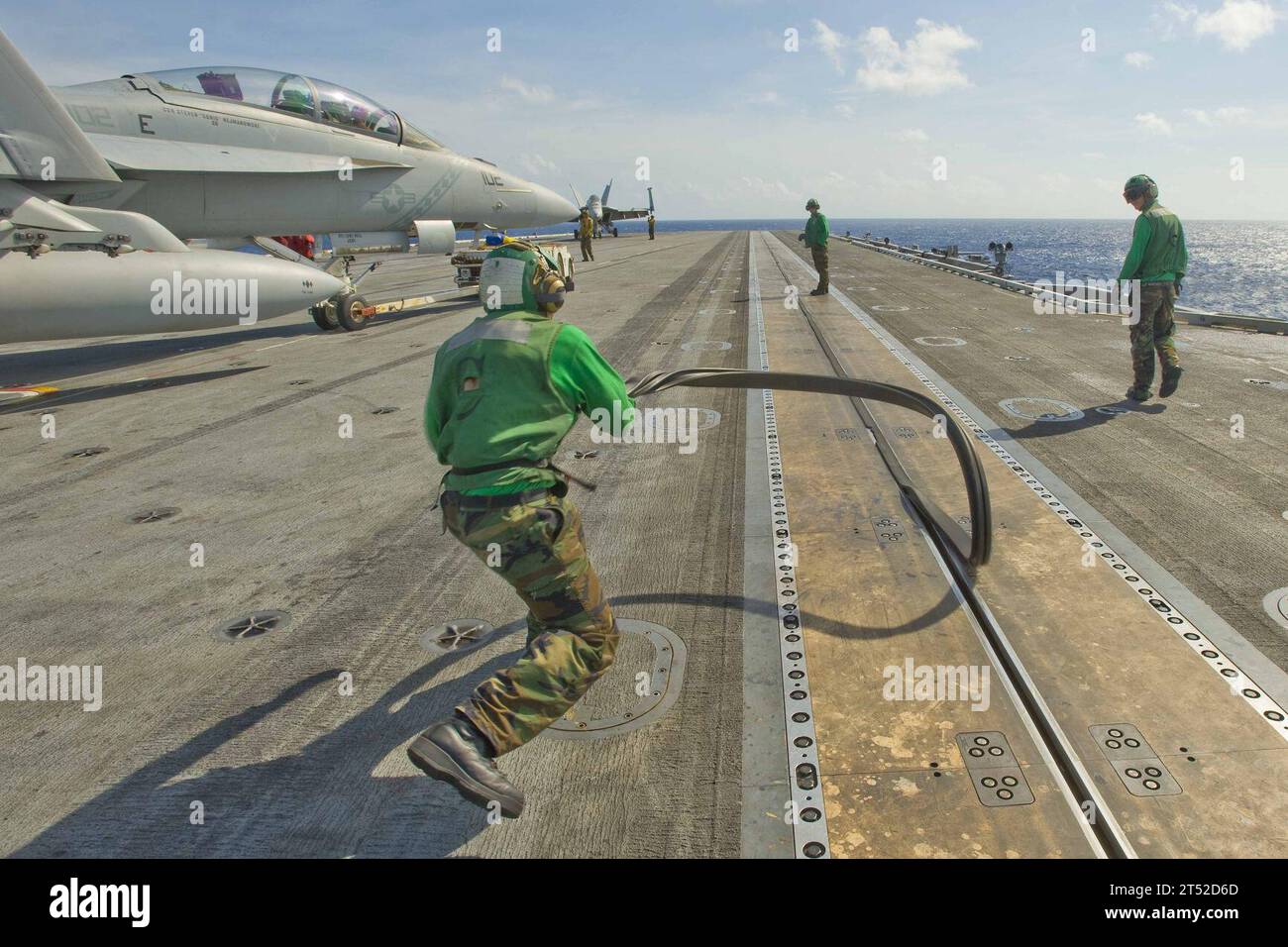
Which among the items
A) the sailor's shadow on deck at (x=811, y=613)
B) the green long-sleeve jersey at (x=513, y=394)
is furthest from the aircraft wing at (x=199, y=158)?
the sailor's shadow on deck at (x=811, y=613)

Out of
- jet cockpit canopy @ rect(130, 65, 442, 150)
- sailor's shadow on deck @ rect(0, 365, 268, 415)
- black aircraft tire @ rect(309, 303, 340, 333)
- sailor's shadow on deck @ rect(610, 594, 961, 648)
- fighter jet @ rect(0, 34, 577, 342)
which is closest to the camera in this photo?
sailor's shadow on deck @ rect(610, 594, 961, 648)

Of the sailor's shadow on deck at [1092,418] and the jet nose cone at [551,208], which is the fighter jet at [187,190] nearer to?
the jet nose cone at [551,208]

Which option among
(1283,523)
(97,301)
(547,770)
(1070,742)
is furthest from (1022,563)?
(97,301)

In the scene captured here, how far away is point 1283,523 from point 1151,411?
3.29 metres

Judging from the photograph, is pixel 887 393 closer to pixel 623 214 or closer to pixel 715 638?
pixel 715 638

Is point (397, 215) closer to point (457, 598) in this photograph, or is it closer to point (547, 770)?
point (457, 598)

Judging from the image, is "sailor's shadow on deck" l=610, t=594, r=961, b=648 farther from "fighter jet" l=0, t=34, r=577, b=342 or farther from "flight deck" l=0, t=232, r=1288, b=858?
"fighter jet" l=0, t=34, r=577, b=342

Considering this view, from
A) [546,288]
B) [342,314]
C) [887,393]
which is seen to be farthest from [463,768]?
[342,314]

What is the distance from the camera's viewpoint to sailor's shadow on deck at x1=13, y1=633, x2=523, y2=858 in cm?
274

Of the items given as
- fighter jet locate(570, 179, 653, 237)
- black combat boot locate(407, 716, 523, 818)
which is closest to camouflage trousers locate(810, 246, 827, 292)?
black combat boot locate(407, 716, 523, 818)

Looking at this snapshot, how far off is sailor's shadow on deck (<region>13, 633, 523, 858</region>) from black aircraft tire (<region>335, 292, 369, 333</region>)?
544 inches

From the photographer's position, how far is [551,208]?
66.8 feet
